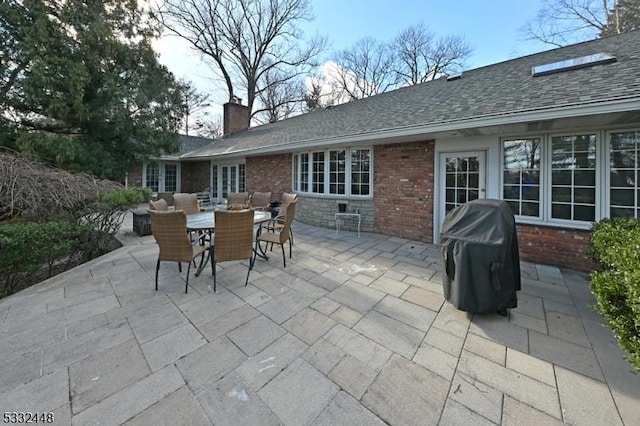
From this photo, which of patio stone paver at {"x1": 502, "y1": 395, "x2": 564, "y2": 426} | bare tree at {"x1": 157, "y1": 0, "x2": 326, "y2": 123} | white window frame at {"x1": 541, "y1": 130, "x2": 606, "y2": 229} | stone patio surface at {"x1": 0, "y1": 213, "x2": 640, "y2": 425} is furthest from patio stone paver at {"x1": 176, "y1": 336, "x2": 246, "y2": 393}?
bare tree at {"x1": 157, "y1": 0, "x2": 326, "y2": 123}

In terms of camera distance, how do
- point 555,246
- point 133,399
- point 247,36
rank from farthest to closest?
1. point 247,36
2. point 555,246
3. point 133,399

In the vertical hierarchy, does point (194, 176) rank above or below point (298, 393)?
above

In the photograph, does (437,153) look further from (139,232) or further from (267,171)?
(139,232)

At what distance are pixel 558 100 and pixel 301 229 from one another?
5.79m

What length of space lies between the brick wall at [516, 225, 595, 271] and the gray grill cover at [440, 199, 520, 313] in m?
2.52

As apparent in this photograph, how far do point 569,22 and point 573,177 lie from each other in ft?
44.9

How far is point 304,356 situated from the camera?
7.18ft

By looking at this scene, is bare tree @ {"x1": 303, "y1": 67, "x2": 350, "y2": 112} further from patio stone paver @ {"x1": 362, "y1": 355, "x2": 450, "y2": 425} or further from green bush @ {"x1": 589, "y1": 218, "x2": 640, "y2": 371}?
patio stone paver @ {"x1": 362, "y1": 355, "x2": 450, "y2": 425}

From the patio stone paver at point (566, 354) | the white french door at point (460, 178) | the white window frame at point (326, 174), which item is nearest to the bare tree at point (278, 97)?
the white window frame at point (326, 174)

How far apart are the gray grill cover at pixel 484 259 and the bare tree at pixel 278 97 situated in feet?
65.9

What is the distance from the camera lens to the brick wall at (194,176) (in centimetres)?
1334

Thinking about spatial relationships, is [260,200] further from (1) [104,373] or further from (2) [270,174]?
(1) [104,373]

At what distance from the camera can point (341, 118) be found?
8.54 metres

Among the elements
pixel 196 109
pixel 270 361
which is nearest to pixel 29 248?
pixel 270 361
